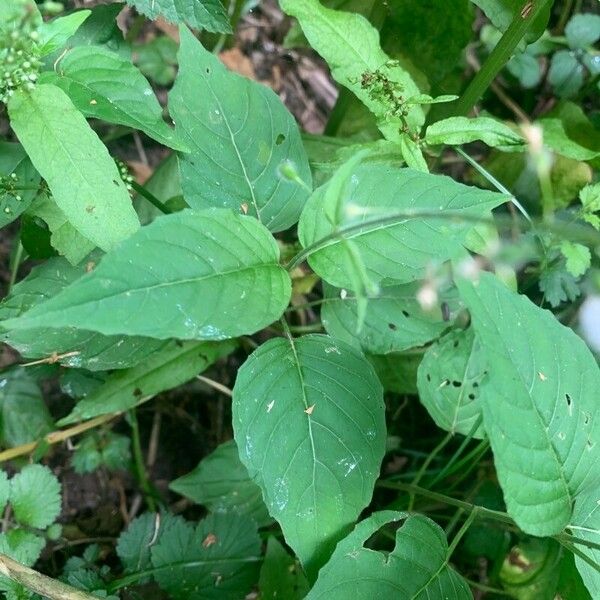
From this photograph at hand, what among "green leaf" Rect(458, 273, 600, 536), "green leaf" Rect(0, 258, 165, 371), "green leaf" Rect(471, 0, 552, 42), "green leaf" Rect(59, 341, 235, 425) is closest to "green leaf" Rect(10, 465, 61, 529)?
"green leaf" Rect(59, 341, 235, 425)

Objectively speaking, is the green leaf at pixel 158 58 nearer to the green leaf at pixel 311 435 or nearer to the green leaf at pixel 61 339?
the green leaf at pixel 61 339

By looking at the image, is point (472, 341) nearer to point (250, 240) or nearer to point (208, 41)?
point (250, 240)

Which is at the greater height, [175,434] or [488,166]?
[488,166]

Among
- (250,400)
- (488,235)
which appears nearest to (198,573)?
(250,400)

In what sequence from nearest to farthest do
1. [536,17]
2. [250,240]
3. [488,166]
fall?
[250,240]
[536,17]
[488,166]

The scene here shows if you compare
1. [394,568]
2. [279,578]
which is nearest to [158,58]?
[279,578]

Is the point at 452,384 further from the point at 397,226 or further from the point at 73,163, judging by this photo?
the point at 73,163

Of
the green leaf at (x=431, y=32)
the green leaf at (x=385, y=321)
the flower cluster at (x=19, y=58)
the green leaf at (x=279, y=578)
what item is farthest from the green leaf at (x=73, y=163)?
the green leaf at (x=431, y=32)
